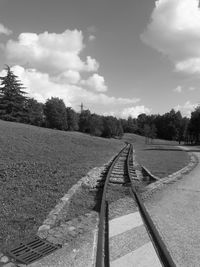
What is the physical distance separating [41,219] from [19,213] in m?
0.60

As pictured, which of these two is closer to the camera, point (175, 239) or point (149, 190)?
point (175, 239)

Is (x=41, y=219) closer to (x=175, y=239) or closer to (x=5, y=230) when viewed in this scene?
(x=5, y=230)

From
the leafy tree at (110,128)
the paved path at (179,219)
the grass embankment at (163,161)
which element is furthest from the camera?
the leafy tree at (110,128)

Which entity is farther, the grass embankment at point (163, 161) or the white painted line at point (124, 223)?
the grass embankment at point (163, 161)

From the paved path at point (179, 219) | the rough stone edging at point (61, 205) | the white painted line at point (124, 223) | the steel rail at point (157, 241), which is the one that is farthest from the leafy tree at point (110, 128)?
the white painted line at point (124, 223)

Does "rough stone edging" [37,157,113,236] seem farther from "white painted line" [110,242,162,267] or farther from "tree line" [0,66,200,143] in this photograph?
"tree line" [0,66,200,143]

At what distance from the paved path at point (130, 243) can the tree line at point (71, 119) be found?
55.5m

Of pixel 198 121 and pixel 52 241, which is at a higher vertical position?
pixel 198 121

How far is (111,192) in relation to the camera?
9.20 metres

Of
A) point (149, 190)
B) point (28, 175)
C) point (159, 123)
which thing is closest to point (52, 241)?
point (149, 190)

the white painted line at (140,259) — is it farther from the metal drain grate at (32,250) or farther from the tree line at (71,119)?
the tree line at (71,119)

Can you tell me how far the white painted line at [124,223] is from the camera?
5.53 meters

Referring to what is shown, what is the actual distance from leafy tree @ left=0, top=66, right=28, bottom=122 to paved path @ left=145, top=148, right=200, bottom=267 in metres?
53.4

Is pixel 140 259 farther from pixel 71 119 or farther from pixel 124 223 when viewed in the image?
pixel 71 119
